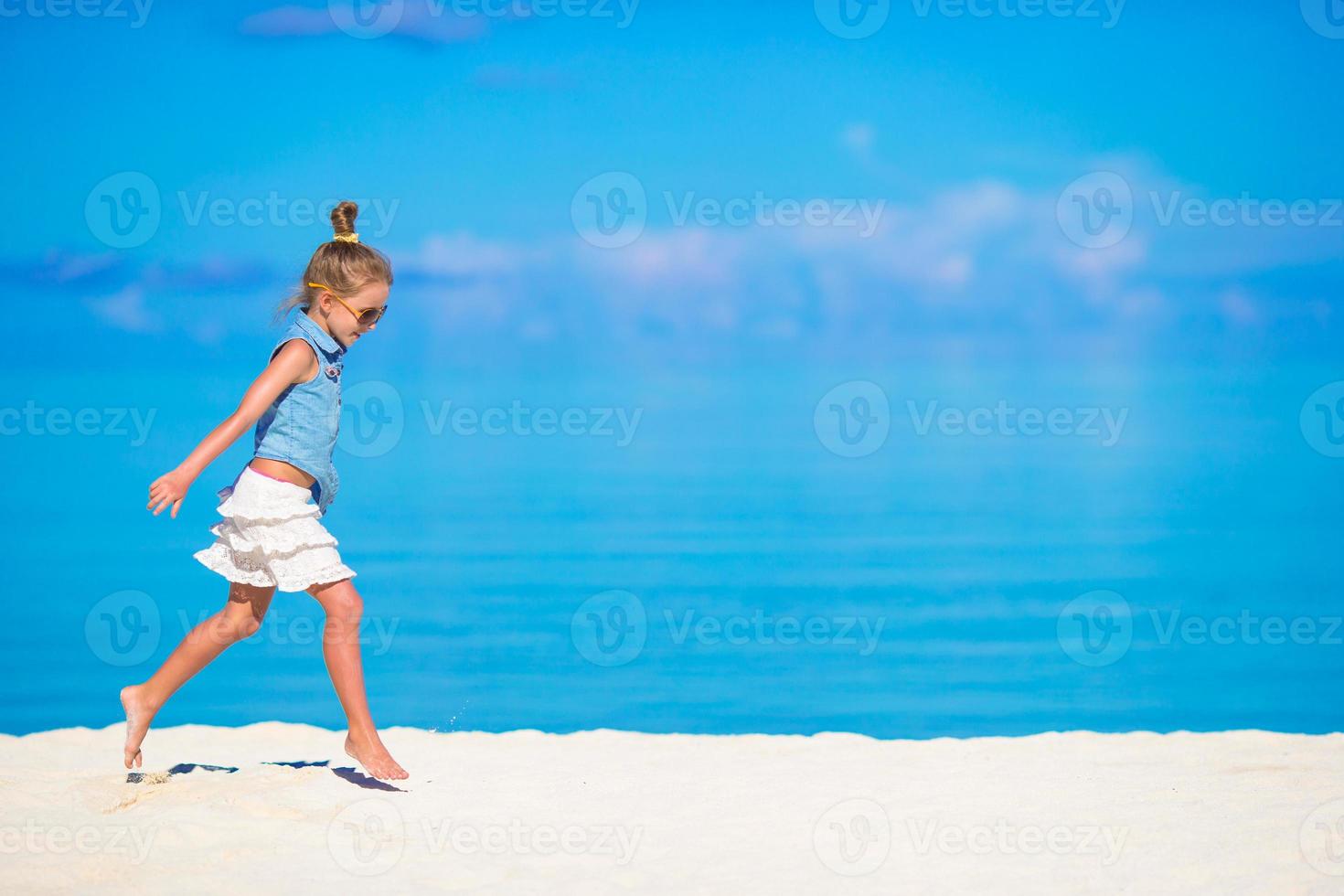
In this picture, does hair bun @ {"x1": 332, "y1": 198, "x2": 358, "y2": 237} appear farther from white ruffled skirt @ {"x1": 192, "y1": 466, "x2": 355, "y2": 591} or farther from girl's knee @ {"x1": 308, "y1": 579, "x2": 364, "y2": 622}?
girl's knee @ {"x1": 308, "y1": 579, "x2": 364, "y2": 622}

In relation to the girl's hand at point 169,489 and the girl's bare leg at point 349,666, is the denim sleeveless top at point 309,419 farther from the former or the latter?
the girl's hand at point 169,489

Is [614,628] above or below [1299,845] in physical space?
above

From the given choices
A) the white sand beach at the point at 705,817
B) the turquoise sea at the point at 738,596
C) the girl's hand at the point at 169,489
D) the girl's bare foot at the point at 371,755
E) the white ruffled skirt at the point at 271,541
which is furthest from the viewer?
the turquoise sea at the point at 738,596

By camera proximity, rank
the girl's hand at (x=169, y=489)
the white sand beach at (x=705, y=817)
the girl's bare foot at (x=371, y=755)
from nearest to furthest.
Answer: the white sand beach at (x=705, y=817), the girl's hand at (x=169, y=489), the girl's bare foot at (x=371, y=755)

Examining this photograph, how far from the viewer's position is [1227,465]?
1584 cm

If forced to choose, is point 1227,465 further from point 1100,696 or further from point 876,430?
point 1100,696

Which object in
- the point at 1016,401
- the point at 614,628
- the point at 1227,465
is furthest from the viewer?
the point at 1016,401

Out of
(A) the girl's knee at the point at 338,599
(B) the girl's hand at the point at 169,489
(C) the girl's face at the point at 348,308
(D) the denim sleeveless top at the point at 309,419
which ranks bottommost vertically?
(A) the girl's knee at the point at 338,599

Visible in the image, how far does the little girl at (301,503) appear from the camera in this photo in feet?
12.6

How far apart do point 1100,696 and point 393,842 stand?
12.6 ft

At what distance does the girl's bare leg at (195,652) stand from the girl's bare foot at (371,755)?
43 centimetres

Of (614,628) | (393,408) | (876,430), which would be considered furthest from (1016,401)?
(614,628)

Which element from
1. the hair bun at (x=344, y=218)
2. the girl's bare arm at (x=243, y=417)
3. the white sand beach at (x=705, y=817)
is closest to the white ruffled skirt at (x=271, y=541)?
the girl's bare arm at (x=243, y=417)

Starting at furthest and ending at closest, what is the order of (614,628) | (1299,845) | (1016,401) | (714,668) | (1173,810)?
1. (1016,401)
2. (614,628)
3. (714,668)
4. (1173,810)
5. (1299,845)
